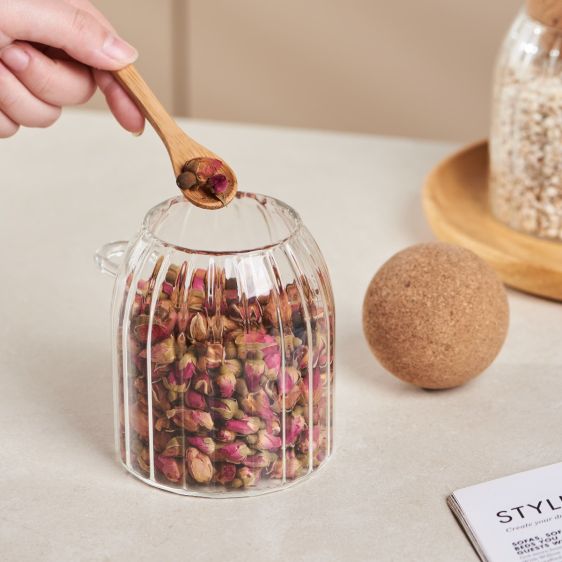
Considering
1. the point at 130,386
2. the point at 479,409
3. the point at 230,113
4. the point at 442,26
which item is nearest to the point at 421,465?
the point at 479,409

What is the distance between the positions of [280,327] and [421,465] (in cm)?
16

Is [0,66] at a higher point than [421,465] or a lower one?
higher

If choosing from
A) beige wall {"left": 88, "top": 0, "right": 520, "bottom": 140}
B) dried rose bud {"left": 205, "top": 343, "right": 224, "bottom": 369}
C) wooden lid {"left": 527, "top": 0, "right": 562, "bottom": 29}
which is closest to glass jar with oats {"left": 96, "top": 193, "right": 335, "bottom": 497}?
dried rose bud {"left": 205, "top": 343, "right": 224, "bottom": 369}

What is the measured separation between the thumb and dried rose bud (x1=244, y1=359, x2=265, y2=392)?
0.26 m

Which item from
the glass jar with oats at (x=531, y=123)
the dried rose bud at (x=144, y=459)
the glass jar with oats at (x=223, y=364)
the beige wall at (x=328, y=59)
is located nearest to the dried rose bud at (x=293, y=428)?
the glass jar with oats at (x=223, y=364)

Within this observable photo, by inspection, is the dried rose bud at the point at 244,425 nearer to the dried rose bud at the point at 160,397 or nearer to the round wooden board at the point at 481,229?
the dried rose bud at the point at 160,397

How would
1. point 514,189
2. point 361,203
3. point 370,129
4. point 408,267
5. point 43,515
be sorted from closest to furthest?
point 43,515, point 408,267, point 514,189, point 361,203, point 370,129

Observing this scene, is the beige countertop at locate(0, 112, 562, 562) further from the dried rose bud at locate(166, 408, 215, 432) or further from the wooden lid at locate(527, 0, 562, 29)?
the wooden lid at locate(527, 0, 562, 29)

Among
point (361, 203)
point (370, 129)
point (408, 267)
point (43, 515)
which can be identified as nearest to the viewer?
point (43, 515)

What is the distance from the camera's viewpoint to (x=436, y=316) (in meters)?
0.79

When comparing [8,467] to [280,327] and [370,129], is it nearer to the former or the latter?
[280,327]

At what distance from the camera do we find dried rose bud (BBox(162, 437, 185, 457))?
2.33 ft

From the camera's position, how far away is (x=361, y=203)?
1199 mm

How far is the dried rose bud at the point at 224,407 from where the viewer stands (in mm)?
691
